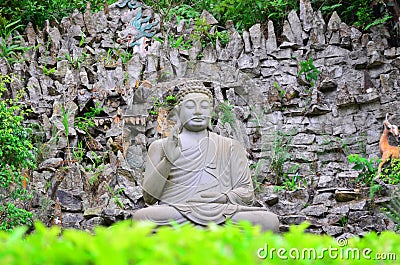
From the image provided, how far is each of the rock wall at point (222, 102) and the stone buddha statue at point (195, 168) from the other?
2.83ft

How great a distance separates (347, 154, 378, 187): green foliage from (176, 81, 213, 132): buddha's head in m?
2.68

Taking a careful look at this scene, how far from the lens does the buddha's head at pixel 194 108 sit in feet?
16.9

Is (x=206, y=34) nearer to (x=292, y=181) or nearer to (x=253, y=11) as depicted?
(x=253, y=11)

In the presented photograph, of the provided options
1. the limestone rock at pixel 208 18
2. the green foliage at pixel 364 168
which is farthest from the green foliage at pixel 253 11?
the green foliage at pixel 364 168

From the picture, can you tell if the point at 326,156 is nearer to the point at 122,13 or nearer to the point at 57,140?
the point at 57,140

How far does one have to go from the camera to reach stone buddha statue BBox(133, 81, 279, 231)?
5.03m

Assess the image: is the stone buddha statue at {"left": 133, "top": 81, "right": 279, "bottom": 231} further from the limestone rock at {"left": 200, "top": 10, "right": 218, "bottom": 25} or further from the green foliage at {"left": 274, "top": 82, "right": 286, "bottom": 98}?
the limestone rock at {"left": 200, "top": 10, "right": 218, "bottom": 25}

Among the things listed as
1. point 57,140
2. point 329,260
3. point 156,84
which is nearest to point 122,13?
point 57,140

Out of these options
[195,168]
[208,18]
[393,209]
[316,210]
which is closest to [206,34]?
[208,18]

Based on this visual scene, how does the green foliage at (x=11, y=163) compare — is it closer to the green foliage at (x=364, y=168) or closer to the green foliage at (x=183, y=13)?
the green foliage at (x=364, y=168)

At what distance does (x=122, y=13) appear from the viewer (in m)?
10.0

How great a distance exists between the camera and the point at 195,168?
5152 millimetres

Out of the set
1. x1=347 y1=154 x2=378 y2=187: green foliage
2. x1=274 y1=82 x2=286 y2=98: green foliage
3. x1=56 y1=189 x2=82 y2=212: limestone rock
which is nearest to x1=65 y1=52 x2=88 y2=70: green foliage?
x1=56 y1=189 x2=82 y2=212: limestone rock

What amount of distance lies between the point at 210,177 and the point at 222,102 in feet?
8.90
